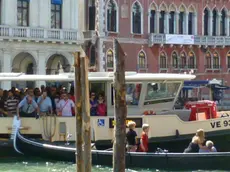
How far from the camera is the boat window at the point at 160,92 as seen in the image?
12305 mm

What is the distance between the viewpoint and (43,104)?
12141 millimetres

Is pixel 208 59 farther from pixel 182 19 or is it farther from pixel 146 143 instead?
pixel 146 143

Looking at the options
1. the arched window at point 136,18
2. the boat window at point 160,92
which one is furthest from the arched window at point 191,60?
the boat window at point 160,92

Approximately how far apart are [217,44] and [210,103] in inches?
654

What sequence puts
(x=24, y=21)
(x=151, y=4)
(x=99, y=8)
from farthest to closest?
1. (x=151, y=4)
2. (x=99, y=8)
3. (x=24, y=21)

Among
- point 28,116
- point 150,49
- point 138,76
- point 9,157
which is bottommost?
point 9,157

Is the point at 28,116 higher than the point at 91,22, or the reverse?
the point at 91,22

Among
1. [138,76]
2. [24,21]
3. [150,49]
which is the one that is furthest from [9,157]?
[150,49]

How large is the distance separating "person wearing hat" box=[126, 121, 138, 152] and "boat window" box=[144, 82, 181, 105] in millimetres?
1462

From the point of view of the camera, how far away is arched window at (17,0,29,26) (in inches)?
875

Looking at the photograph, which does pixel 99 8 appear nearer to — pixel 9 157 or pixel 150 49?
pixel 150 49

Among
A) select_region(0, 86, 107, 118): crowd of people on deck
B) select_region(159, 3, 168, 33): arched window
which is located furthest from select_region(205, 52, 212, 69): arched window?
select_region(0, 86, 107, 118): crowd of people on deck

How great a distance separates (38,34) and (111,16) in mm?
5219

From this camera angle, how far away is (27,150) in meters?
12.1
